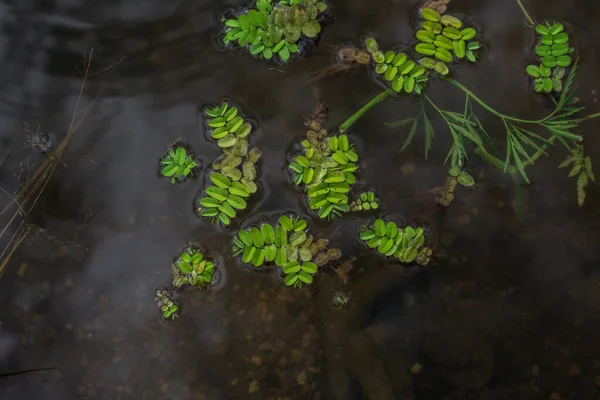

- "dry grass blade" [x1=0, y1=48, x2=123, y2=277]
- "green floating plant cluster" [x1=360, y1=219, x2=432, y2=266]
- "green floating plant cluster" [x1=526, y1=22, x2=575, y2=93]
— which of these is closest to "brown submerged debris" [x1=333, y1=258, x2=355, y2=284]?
"green floating plant cluster" [x1=360, y1=219, x2=432, y2=266]

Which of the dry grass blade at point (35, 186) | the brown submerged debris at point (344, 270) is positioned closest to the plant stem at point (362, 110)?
the brown submerged debris at point (344, 270)

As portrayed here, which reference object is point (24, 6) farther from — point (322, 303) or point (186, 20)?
point (322, 303)

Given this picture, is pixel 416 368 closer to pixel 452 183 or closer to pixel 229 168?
pixel 452 183

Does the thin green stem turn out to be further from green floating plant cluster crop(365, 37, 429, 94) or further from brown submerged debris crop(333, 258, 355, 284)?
brown submerged debris crop(333, 258, 355, 284)

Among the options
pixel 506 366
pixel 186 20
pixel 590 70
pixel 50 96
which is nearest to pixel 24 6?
pixel 50 96

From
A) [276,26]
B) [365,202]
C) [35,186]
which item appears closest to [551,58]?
[365,202]

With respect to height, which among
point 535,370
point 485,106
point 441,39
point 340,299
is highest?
point 441,39
